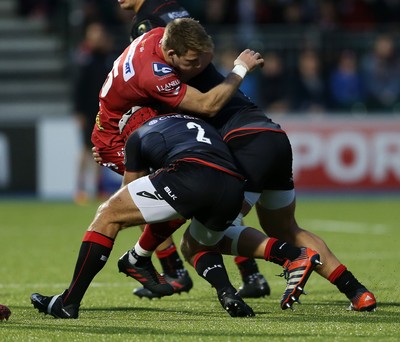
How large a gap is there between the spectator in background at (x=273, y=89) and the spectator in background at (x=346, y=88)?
0.83m

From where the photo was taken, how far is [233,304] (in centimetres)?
624

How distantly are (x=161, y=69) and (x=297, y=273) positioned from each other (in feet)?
4.61

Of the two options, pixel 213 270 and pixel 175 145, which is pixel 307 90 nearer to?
pixel 213 270

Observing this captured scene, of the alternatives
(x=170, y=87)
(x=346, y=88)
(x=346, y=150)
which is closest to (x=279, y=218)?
(x=170, y=87)

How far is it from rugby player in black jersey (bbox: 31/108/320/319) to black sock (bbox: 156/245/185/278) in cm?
126

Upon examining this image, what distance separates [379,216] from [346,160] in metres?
3.07

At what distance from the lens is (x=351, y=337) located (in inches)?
213

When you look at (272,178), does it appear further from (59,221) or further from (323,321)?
(59,221)

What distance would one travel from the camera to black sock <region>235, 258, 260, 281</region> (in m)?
7.73

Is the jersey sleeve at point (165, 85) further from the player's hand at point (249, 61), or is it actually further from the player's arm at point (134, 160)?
the player's hand at point (249, 61)

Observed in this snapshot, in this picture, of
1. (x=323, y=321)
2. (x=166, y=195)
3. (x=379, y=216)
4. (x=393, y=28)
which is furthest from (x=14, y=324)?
(x=393, y=28)

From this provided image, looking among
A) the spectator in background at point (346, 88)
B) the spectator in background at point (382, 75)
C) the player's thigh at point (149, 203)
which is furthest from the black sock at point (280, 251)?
the spectator in background at point (382, 75)

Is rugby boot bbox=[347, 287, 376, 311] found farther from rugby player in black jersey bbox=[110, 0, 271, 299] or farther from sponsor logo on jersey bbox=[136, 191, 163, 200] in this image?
sponsor logo on jersey bbox=[136, 191, 163, 200]

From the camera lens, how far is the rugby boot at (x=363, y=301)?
655 cm
